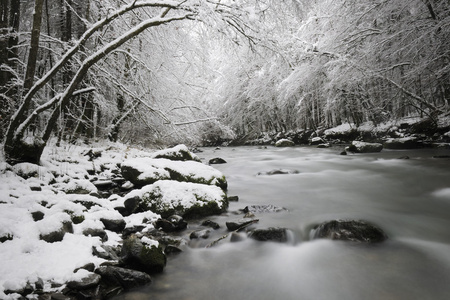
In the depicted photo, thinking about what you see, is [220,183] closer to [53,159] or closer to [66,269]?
[53,159]

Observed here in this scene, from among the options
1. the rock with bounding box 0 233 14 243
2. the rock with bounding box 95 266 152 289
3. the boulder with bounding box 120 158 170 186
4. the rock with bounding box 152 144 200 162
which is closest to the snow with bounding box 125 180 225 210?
the boulder with bounding box 120 158 170 186

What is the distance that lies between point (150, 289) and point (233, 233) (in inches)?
55.2

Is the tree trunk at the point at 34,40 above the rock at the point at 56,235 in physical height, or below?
above

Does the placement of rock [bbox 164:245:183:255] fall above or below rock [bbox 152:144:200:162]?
below

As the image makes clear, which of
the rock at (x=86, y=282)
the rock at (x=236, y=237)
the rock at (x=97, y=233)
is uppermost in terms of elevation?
the rock at (x=97, y=233)

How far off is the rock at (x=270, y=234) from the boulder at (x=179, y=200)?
1063 mm

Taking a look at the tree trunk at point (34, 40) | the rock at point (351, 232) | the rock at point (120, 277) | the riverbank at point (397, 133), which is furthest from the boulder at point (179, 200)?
the riverbank at point (397, 133)

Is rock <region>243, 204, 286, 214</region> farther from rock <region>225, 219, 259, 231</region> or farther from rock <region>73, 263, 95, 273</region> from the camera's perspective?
rock <region>73, 263, 95, 273</region>

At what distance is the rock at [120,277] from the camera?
7.71ft

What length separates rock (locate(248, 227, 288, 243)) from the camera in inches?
135

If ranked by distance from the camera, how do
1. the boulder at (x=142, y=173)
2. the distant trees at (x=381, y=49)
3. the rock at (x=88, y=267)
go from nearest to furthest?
the rock at (x=88, y=267) → the boulder at (x=142, y=173) → the distant trees at (x=381, y=49)

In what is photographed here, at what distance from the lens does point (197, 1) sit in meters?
3.65

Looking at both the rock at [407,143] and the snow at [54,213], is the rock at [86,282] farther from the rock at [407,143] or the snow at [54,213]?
the rock at [407,143]

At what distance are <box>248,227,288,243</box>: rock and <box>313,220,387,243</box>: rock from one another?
1.47ft
